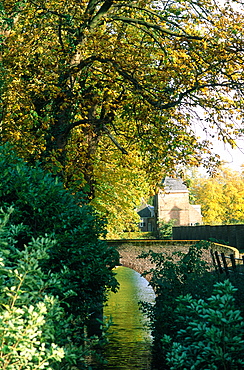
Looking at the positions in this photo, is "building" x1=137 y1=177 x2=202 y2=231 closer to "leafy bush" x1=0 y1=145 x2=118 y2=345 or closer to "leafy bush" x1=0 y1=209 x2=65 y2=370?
"leafy bush" x1=0 y1=145 x2=118 y2=345

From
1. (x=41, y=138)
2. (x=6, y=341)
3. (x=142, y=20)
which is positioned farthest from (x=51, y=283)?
(x=142, y=20)

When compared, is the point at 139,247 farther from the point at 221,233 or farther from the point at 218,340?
the point at 218,340

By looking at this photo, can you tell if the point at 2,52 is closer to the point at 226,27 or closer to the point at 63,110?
the point at 63,110

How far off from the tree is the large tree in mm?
59432

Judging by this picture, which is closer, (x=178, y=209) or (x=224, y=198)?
(x=224, y=198)

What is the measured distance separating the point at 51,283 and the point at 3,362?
951 mm

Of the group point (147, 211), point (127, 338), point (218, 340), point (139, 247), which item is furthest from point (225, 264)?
point (147, 211)

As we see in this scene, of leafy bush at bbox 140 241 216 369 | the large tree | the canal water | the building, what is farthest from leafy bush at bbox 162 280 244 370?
the building

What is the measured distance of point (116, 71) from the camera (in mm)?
14453

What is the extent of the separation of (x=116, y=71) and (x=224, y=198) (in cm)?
6220

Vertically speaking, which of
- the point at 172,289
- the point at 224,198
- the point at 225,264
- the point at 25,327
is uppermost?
the point at 224,198

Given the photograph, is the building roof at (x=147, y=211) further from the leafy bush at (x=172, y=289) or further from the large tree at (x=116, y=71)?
the leafy bush at (x=172, y=289)

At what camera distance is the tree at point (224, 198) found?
7388cm

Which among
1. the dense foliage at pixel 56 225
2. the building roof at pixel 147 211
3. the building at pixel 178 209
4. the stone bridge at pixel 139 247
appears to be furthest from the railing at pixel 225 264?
the building roof at pixel 147 211
